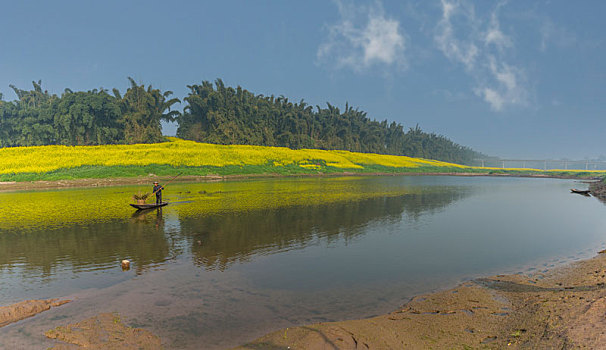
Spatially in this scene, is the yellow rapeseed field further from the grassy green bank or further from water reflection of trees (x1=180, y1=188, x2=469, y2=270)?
water reflection of trees (x1=180, y1=188, x2=469, y2=270)

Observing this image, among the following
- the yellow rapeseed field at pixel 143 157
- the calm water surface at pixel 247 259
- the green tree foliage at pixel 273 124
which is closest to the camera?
the calm water surface at pixel 247 259

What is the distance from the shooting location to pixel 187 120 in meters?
96.2

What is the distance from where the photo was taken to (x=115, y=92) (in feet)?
280

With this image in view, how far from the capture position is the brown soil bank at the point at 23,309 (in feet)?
25.3

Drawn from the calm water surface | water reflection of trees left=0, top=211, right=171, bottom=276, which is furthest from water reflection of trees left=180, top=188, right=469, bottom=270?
water reflection of trees left=0, top=211, right=171, bottom=276

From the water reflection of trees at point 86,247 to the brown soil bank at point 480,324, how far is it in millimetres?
8086

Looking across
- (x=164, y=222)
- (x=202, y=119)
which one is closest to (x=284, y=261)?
(x=164, y=222)

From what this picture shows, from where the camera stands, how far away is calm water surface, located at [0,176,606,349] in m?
8.04

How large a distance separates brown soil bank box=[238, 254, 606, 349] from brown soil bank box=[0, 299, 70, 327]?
18.8 feet

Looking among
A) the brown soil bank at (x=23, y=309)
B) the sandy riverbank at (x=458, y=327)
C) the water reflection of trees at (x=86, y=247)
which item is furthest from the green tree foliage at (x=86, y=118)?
the sandy riverbank at (x=458, y=327)

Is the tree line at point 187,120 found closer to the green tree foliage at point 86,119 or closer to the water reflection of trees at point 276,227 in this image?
the green tree foliage at point 86,119

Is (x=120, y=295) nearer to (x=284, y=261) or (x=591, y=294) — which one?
(x=284, y=261)

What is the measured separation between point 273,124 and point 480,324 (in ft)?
332

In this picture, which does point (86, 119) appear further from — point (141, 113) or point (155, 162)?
point (155, 162)
